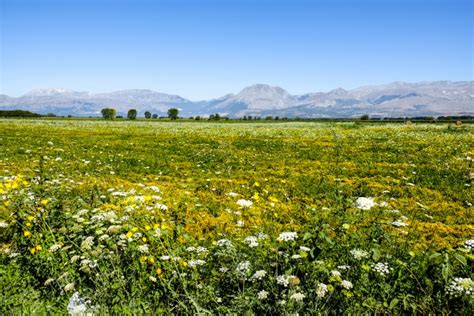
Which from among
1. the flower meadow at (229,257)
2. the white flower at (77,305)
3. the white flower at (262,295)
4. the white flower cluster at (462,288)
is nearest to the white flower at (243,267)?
the flower meadow at (229,257)

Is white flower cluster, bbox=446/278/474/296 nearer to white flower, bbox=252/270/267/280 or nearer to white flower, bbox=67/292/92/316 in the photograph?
white flower, bbox=252/270/267/280

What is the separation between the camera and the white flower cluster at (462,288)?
3.54 metres

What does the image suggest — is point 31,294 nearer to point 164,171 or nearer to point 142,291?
point 142,291

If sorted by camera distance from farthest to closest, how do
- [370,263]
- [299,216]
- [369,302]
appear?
[299,216], [370,263], [369,302]

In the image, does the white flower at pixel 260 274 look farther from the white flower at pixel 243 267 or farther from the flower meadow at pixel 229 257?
the white flower at pixel 243 267

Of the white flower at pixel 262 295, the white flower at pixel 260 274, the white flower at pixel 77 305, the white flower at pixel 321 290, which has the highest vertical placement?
the white flower at pixel 260 274

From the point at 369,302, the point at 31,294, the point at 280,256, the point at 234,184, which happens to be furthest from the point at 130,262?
the point at 234,184

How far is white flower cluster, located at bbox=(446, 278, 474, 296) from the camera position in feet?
11.6

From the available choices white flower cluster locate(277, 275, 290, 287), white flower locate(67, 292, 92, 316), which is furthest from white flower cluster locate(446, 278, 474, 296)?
white flower locate(67, 292, 92, 316)

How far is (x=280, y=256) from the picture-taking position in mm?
4816

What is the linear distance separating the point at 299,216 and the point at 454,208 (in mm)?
4949

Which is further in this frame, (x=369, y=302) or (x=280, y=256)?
(x=280, y=256)

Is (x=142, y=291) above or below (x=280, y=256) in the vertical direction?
below

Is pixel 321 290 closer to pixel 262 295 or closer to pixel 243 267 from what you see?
pixel 262 295
